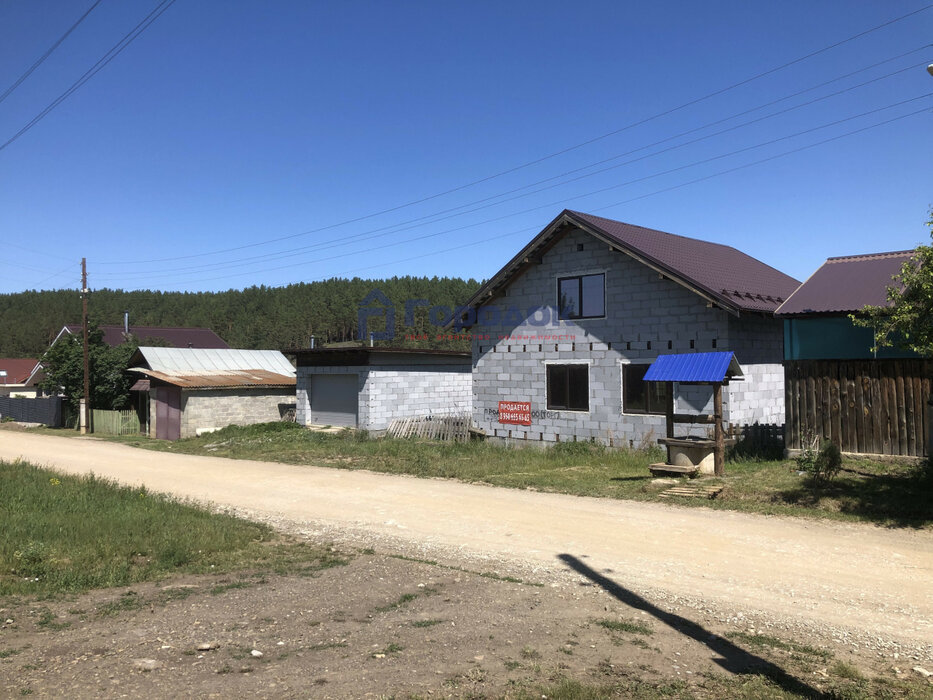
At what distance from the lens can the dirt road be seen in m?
7.16

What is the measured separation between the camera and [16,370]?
69.6m

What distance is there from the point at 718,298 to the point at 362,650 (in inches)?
586

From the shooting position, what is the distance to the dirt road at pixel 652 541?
716 cm

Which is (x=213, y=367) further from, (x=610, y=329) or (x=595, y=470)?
(x=595, y=470)

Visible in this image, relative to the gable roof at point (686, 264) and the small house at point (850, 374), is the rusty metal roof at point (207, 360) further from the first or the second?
the small house at point (850, 374)

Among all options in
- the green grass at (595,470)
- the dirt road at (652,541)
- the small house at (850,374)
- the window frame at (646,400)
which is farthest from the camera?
the window frame at (646,400)

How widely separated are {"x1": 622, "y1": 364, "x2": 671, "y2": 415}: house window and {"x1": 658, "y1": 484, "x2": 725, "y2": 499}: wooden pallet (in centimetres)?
631

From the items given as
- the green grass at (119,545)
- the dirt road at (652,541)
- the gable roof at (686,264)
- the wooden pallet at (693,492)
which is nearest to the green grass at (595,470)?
the wooden pallet at (693,492)

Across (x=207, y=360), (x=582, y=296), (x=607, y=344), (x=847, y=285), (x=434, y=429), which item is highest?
(x=582, y=296)

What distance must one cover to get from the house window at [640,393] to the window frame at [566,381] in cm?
133

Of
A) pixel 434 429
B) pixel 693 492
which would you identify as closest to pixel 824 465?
pixel 693 492

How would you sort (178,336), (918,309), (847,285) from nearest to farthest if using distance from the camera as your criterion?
1. (918,309)
2. (847,285)
3. (178,336)

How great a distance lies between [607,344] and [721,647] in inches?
608

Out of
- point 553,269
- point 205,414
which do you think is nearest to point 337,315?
point 205,414
